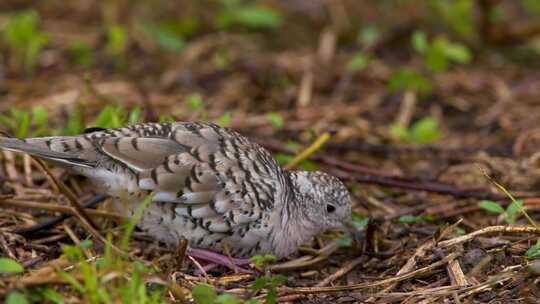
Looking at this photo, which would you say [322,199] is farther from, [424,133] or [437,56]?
[437,56]

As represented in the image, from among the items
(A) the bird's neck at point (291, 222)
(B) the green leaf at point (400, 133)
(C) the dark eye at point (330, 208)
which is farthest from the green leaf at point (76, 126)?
(B) the green leaf at point (400, 133)

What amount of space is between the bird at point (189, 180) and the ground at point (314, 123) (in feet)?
0.57

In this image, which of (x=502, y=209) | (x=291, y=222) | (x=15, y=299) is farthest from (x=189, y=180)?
(x=502, y=209)

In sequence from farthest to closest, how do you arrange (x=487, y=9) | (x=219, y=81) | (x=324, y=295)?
(x=487, y=9) < (x=219, y=81) < (x=324, y=295)

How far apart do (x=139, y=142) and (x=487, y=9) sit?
4.78 meters

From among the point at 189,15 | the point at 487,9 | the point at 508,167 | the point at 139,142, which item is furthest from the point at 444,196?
the point at 189,15

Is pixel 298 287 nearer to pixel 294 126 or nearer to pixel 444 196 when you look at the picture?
pixel 444 196

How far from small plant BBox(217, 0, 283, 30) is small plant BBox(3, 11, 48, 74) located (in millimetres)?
1786

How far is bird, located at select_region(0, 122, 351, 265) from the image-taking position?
4.08 meters

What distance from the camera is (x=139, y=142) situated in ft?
13.6

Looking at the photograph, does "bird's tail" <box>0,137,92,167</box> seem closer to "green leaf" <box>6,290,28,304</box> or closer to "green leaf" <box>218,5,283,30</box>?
"green leaf" <box>6,290,28,304</box>

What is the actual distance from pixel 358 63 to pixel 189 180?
3295 mm

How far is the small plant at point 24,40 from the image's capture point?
21.8 feet

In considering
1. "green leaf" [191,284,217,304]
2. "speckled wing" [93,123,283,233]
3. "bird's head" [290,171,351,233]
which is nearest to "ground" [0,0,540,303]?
"green leaf" [191,284,217,304]
